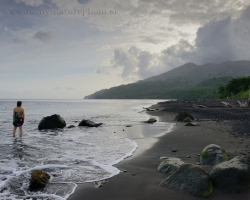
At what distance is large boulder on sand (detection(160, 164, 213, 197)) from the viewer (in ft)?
17.3

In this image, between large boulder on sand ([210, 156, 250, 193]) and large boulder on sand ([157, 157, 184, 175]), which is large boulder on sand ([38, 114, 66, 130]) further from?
large boulder on sand ([210, 156, 250, 193])

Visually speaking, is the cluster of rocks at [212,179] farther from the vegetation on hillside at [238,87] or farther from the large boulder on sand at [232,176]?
the vegetation on hillside at [238,87]

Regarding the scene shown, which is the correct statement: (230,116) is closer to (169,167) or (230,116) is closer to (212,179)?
(169,167)

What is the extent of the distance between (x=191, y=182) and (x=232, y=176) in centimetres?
105

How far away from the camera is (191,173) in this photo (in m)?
5.56

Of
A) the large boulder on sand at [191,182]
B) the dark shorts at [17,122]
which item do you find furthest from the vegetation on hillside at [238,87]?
the large boulder on sand at [191,182]

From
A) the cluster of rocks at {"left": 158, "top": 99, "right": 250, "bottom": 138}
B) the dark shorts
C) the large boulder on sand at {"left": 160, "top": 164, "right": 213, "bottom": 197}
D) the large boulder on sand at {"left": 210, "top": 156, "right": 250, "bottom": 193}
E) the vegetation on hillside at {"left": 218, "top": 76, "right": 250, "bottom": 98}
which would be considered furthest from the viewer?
the vegetation on hillside at {"left": 218, "top": 76, "right": 250, "bottom": 98}

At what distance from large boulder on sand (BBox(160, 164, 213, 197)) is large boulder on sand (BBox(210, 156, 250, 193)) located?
0.28 m

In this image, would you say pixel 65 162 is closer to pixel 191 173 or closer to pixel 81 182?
pixel 81 182

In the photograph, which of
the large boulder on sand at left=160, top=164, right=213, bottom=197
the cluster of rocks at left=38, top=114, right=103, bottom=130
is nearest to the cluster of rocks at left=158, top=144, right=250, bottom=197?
the large boulder on sand at left=160, top=164, right=213, bottom=197

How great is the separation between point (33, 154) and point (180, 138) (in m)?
7.59

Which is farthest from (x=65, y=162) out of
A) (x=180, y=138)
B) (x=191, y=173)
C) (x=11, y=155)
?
(x=180, y=138)

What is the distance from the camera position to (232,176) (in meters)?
5.52

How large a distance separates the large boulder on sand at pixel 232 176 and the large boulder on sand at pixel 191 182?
0.92 ft
